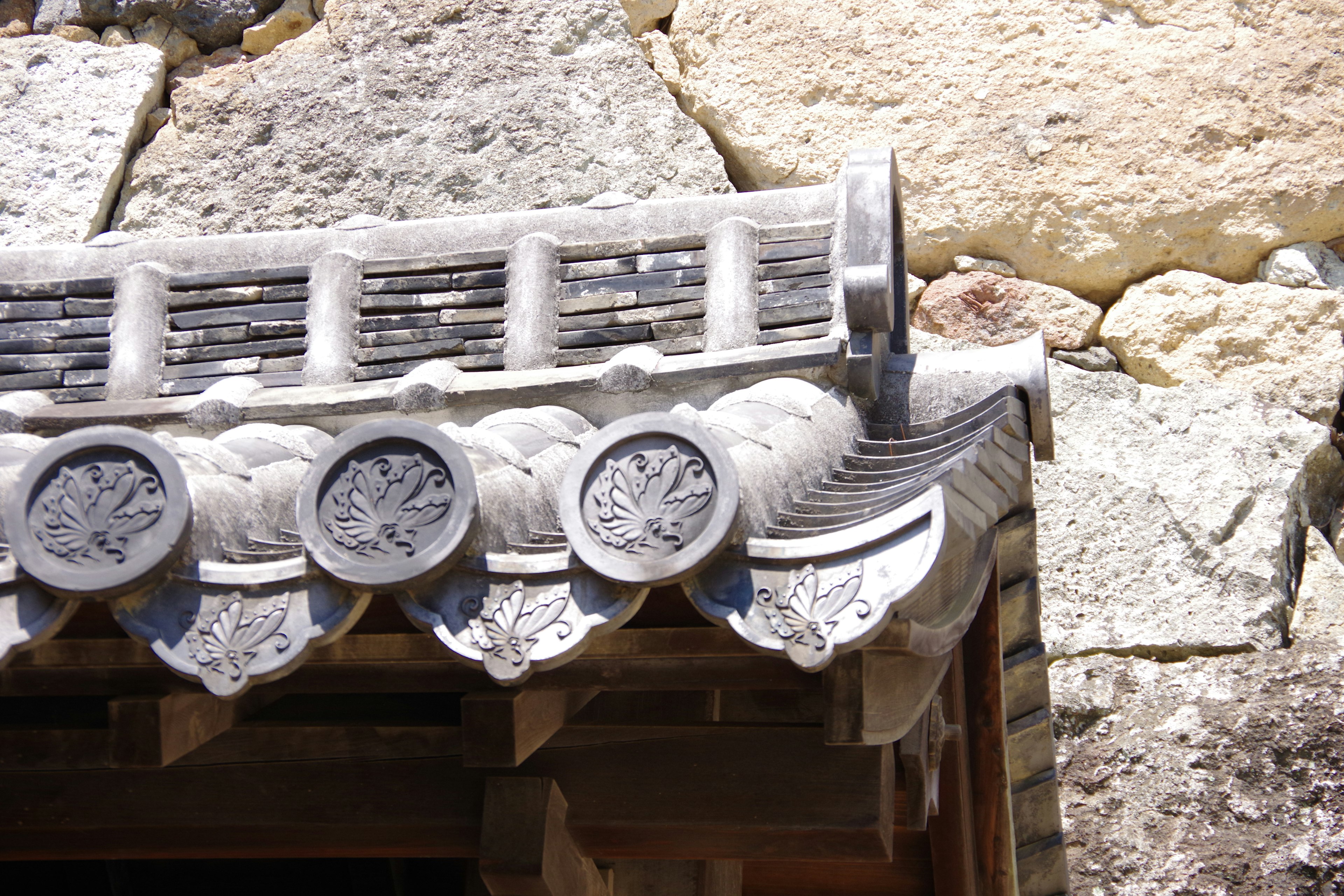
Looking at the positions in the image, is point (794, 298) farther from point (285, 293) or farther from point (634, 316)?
point (285, 293)

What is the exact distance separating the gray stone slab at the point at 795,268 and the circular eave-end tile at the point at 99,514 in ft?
4.29

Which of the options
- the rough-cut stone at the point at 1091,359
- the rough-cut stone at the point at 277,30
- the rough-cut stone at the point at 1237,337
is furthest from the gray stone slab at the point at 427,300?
the rough-cut stone at the point at 277,30

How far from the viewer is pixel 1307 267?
4.21m

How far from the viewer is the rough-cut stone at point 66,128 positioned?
491 centimetres

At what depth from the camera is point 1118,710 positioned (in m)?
3.85

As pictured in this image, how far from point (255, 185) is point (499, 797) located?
3.73 m

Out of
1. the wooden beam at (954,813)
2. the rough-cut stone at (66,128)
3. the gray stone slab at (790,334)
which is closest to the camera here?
the gray stone slab at (790,334)

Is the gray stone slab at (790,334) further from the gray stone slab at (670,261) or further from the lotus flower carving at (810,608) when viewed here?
the lotus flower carving at (810,608)

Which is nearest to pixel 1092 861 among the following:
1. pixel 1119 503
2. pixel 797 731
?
pixel 1119 503

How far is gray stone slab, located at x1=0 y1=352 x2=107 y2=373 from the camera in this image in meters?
2.43

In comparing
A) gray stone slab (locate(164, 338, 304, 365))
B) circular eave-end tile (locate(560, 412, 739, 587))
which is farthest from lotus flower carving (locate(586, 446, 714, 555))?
gray stone slab (locate(164, 338, 304, 365))

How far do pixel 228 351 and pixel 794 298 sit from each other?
1.20m

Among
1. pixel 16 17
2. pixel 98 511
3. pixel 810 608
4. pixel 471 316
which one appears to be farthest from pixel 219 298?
pixel 16 17

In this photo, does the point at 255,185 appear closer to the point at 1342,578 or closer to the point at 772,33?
the point at 772,33
